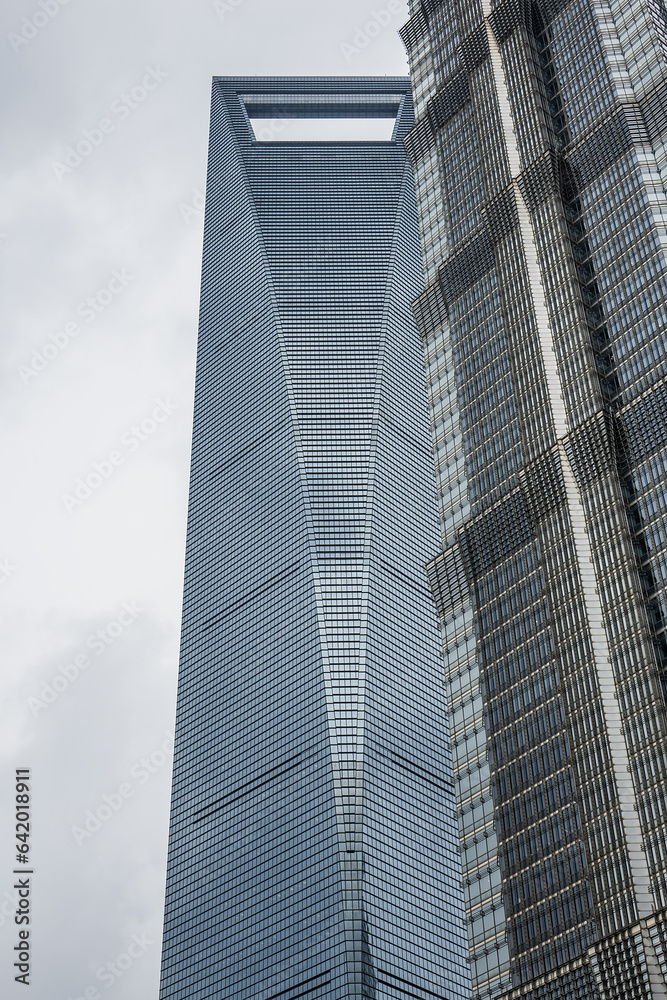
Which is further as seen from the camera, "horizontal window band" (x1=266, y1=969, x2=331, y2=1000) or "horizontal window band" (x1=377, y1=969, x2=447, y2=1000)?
"horizontal window band" (x1=377, y1=969, x2=447, y2=1000)

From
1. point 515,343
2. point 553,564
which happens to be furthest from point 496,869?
point 515,343

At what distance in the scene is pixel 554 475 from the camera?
107562 millimetres

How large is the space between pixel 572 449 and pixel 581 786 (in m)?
27.5

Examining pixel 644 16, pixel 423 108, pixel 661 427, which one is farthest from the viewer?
pixel 423 108

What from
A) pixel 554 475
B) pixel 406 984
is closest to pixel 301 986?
pixel 406 984

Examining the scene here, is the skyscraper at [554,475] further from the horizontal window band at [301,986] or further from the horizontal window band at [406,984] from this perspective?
the horizontal window band at [406,984]

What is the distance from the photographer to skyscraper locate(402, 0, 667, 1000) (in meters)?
91.4

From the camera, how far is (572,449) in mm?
107562

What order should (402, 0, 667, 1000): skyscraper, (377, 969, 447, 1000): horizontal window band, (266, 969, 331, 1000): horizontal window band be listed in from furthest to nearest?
(377, 969, 447, 1000): horizontal window band
(266, 969, 331, 1000): horizontal window band
(402, 0, 667, 1000): skyscraper

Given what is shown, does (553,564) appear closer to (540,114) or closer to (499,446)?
(499,446)

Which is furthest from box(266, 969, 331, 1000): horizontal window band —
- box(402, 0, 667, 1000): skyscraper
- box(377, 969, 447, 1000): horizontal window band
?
box(402, 0, 667, 1000): skyscraper

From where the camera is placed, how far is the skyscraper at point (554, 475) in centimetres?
9138

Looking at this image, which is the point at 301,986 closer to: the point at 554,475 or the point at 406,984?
the point at 406,984

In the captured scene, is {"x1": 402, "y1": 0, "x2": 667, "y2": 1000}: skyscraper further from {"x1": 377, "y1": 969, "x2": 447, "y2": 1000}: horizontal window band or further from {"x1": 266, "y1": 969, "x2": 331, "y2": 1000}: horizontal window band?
{"x1": 377, "y1": 969, "x2": 447, "y2": 1000}: horizontal window band
